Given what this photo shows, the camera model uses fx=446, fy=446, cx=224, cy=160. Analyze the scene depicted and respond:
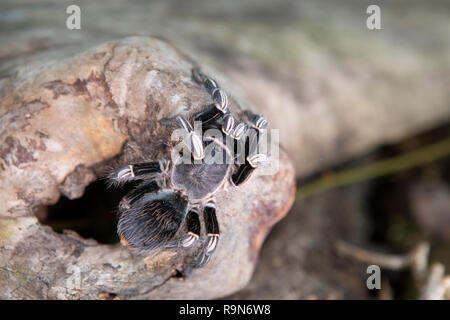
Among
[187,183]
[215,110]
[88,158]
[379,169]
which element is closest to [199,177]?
[187,183]

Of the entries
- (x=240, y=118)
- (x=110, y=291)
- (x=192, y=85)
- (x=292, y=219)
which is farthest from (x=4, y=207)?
(x=292, y=219)

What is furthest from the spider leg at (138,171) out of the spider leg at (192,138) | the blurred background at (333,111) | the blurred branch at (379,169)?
the blurred branch at (379,169)

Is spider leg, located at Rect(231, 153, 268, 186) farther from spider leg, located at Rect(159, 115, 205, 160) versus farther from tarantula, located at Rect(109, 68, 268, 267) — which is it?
spider leg, located at Rect(159, 115, 205, 160)

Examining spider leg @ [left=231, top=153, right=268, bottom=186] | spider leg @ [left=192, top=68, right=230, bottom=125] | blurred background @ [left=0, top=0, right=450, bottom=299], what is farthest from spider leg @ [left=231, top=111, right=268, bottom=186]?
blurred background @ [left=0, top=0, right=450, bottom=299]

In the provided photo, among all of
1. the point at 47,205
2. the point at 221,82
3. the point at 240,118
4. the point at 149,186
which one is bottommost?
the point at 47,205

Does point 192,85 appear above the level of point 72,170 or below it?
above

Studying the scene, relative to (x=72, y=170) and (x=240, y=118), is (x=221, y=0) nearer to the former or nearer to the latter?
(x=240, y=118)

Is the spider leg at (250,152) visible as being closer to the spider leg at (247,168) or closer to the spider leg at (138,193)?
the spider leg at (247,168)

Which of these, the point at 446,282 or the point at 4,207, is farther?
the point at 446,282
